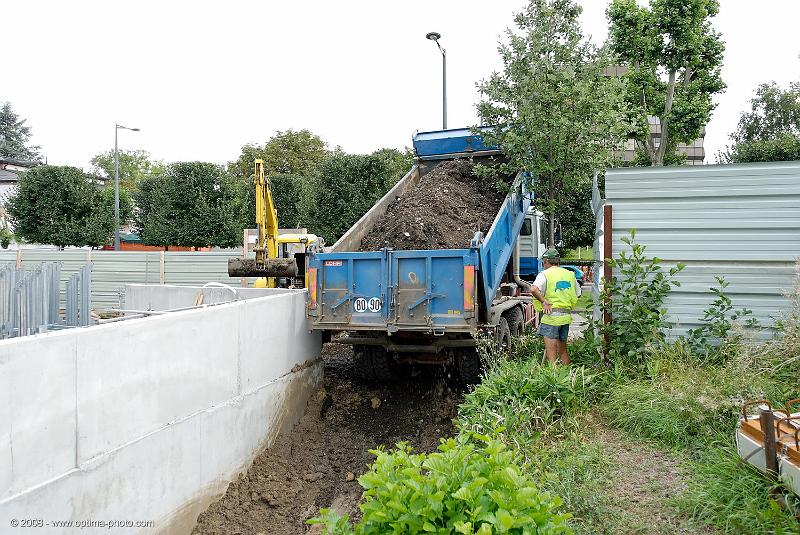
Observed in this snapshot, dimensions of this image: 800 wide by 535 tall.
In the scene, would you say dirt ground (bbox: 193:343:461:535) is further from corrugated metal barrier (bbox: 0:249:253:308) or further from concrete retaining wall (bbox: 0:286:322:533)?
corrugated metal barrier (bbox: 0:249:253:308)

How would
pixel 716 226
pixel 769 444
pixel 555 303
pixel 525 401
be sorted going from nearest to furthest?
pixel 769 444 → pixel 525 401 → pixel 716 226 → pixel 555 303

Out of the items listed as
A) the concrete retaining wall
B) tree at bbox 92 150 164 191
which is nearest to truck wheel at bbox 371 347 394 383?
the concrete retaining wall

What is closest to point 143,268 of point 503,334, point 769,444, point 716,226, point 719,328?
point 503,334

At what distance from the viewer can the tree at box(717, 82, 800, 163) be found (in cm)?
3123

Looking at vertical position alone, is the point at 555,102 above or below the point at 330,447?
above

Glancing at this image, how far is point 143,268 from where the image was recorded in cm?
1889

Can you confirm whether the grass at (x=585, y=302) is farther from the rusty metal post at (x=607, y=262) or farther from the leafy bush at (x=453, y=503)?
the leafy bush at (x=453, y=503)

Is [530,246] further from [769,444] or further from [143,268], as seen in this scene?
[143,268]

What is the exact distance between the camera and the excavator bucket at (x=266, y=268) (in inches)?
386

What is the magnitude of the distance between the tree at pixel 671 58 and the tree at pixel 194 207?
15477 mm

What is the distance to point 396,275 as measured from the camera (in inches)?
288

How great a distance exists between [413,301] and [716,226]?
130 inches

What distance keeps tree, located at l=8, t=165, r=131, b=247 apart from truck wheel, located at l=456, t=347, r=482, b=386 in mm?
23293

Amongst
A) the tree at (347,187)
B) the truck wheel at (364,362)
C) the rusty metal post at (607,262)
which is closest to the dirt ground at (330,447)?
the truck wheel at (364,362)
